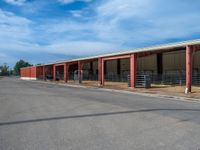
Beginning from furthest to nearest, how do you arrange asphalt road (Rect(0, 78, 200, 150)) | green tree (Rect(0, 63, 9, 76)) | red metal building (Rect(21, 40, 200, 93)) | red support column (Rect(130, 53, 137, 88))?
green tree (Rect(0, 63, 9, 76)) < red support column (Rect(130, 53, 137, 88)) < red metal building (Rect(21, 40, 200, 93)) < asphalt road (Rect(0, 78, 200, 150))

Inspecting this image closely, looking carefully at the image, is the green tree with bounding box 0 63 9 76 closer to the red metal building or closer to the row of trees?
the row of trees

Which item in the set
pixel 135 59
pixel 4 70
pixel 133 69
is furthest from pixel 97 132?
pixel 4 70

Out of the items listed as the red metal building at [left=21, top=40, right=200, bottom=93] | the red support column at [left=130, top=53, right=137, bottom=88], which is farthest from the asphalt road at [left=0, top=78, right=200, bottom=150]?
the red support column at [left=130, top=53, right=137, bottom=88]

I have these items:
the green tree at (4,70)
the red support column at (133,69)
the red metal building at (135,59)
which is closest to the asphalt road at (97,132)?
the red metal building at (135,59)

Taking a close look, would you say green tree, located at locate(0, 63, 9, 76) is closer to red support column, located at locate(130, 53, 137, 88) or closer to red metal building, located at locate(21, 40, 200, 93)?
red metal building, located at locate(21, 40, 200, 93)

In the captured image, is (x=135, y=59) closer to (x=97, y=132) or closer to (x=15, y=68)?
(x=97, y=132)

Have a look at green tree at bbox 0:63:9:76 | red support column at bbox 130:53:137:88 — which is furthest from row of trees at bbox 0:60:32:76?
red support column at bbox 130:53:137:88

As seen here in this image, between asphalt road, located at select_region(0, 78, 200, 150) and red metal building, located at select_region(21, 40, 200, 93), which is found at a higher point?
red metal building, located at select_region(21, 40, 200, 93)

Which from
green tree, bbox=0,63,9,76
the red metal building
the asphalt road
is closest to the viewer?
the asphalt road

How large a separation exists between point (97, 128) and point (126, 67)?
44061mm

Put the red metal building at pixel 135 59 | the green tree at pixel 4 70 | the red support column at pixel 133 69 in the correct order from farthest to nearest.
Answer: the green tree at pixel 4 70 < the red support column at pixel 133 69 < the red metal building at pixel 135 59

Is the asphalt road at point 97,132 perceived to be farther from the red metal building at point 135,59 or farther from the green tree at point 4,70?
the green tree at point 4,70

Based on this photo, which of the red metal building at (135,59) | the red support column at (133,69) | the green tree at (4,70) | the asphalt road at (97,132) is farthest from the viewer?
the green tree at (4,70)

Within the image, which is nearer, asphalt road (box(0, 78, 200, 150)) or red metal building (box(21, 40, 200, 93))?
asphalt road (box(0, 78, 200, 150))
